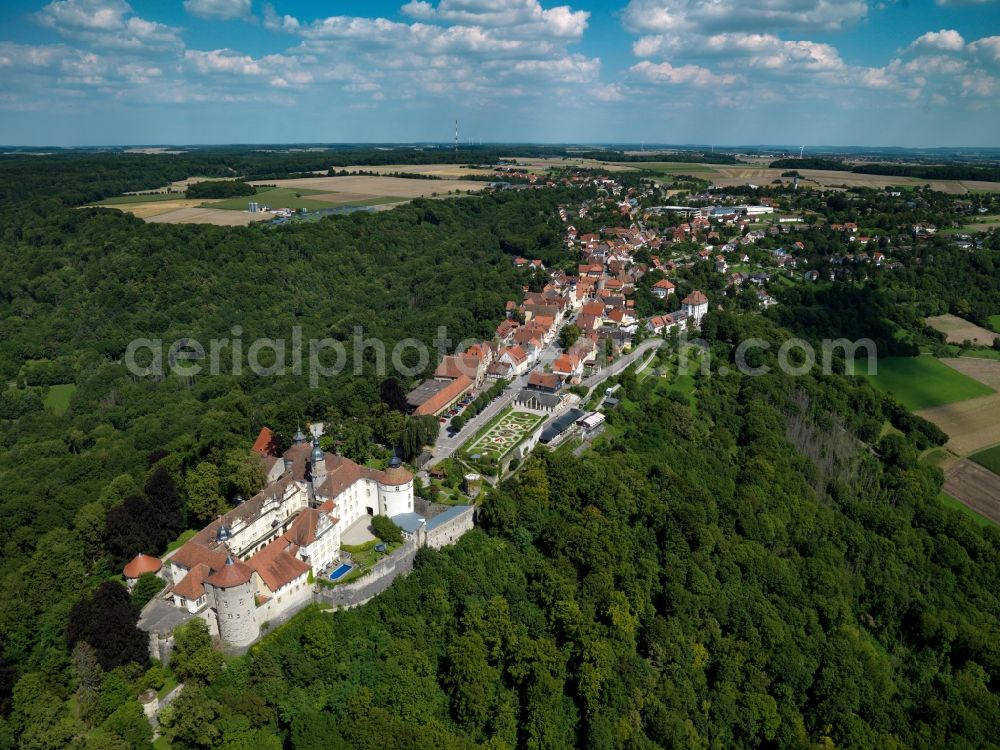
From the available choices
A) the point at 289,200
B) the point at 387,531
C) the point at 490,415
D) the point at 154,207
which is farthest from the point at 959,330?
the point at 154,207

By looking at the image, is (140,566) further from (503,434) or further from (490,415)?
(490,415)

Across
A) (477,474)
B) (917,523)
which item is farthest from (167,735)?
(917,523)

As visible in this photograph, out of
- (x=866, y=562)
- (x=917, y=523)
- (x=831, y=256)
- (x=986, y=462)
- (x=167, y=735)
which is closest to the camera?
(x=167, y=735)

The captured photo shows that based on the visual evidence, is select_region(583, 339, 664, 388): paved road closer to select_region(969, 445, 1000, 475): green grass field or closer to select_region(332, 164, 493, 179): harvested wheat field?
select_region(969, 445, 1000, 475): green grass field

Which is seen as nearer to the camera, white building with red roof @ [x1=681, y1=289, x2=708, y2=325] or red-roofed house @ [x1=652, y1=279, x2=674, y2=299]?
white building with red roof @ [x1=681, y1=289, x2=708, y2=325]

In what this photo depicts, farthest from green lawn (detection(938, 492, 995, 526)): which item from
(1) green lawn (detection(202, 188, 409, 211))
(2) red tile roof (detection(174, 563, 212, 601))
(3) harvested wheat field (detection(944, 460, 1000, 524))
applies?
(1) green lawn (detection(202, 188, 409, 211))

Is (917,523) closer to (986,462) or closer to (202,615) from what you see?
(986,462)
